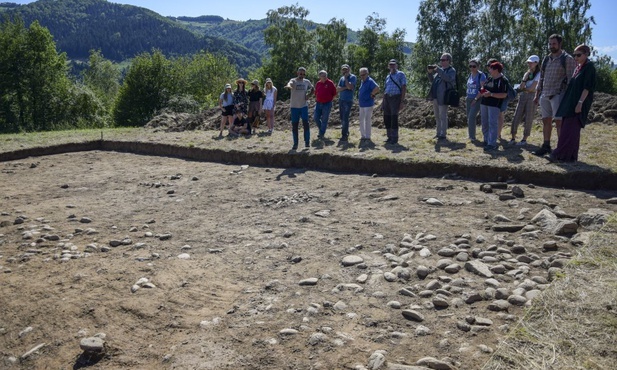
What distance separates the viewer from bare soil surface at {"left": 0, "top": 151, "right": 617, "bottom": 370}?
3.83m

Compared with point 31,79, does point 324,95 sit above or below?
below

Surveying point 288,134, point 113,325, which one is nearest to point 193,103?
point 288,134

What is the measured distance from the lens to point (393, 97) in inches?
461

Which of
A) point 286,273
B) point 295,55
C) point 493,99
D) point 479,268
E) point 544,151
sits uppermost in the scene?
point 295,55

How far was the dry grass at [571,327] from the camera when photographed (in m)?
3.10

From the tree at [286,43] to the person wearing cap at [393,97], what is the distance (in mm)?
45356

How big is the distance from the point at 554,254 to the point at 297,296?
2681mm

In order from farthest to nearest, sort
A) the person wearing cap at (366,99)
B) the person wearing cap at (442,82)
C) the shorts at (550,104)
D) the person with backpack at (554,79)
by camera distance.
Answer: the person wearing cap at (366,99)
the person wearing cap at (442,82)
the shorts at (550,104)
the person with backpack at (554,79)

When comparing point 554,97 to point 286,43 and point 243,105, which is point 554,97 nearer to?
point 243,105

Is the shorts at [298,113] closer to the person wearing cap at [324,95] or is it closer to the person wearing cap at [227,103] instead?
the person wearing cap at [324,95]

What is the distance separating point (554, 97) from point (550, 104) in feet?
0.76

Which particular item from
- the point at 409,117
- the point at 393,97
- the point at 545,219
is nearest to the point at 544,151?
the point at 545,219

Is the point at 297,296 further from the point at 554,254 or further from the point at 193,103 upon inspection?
the point at 193,103

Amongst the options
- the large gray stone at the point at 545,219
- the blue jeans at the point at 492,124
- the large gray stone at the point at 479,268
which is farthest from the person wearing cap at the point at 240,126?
the large gray stone at the point at 479,268
